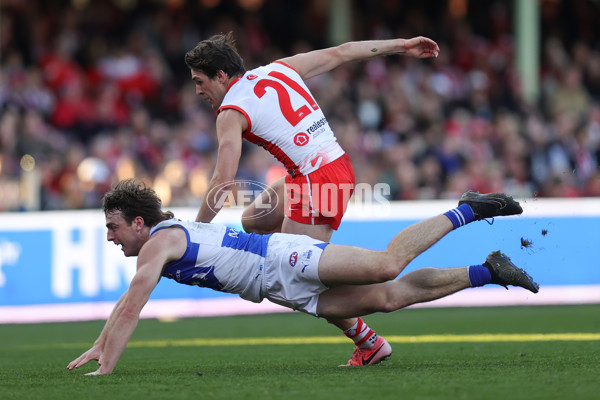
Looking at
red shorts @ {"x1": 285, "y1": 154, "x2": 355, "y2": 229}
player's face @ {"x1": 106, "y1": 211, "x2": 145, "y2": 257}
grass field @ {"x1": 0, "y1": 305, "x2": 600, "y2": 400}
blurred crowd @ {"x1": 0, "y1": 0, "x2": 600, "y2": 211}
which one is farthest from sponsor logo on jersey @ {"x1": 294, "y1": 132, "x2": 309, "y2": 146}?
blurred crowd @ {"x1": 0, "y1": 0, "x2": 600, "y2": 211}

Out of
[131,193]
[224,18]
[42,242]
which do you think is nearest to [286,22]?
[224,18]

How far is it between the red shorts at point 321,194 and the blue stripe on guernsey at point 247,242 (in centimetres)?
39

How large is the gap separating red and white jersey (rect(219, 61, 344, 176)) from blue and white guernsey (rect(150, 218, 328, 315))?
1.95ft

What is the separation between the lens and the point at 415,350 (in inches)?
300

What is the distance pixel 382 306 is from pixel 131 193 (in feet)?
5.70

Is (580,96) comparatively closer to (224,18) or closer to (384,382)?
(224,18)

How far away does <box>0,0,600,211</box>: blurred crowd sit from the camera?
13273mm

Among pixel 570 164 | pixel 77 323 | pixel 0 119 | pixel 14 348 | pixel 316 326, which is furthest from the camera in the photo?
pixel 570 164

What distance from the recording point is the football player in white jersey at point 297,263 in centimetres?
596

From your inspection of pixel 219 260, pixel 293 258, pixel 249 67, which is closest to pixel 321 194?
pixel 293 258

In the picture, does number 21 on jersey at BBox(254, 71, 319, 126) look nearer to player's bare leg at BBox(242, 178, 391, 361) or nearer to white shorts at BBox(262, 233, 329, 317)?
player's bare leg at BBox(242, 178, 391, 361)

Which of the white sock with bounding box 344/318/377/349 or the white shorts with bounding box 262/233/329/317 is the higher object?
the white shorts with bounding box 262/233/329/317

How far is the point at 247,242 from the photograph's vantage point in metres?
6.18

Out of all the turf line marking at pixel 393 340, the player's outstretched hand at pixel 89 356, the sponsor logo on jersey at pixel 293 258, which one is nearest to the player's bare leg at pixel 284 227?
the sponsor logo on jersey at pixel 293 258
